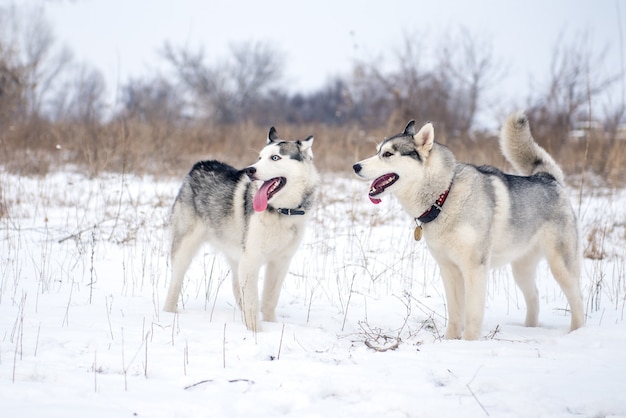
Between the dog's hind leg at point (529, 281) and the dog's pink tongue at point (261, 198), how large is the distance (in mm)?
2329

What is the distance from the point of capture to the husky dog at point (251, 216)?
4.28m

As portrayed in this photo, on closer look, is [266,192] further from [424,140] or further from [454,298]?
[454,298]

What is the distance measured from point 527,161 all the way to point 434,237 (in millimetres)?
1534

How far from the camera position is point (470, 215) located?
3918mm

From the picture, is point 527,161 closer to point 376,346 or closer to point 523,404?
point 376,346

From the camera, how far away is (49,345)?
3.15m

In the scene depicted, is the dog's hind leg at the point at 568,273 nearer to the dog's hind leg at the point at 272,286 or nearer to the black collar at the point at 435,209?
the black collar at the point at 435,209

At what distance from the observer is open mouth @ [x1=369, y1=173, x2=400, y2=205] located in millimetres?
4035

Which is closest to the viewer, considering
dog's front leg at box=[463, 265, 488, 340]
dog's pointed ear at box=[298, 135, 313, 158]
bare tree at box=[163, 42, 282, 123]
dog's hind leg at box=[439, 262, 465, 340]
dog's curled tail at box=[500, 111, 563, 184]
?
dog's front leg at box=[463, 265, 488, 340]

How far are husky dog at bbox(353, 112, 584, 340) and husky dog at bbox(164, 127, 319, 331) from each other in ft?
2.24

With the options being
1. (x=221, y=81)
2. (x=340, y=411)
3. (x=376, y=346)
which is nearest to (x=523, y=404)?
(x=340, y=411)

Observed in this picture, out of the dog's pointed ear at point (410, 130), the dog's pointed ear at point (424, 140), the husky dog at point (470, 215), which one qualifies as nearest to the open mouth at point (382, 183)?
the husky dog at point (470, 215)

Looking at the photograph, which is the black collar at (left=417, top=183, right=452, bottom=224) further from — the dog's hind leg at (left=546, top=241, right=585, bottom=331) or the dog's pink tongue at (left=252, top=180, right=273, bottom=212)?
the dog's pink tongue at (left=252, top=180, right=273, bottom=212)

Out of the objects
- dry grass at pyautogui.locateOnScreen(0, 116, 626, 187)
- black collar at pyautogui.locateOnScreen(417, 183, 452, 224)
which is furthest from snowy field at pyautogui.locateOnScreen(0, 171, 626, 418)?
dry grass at pyautogui.locateOnScreen(0, 116, 626, 187)
